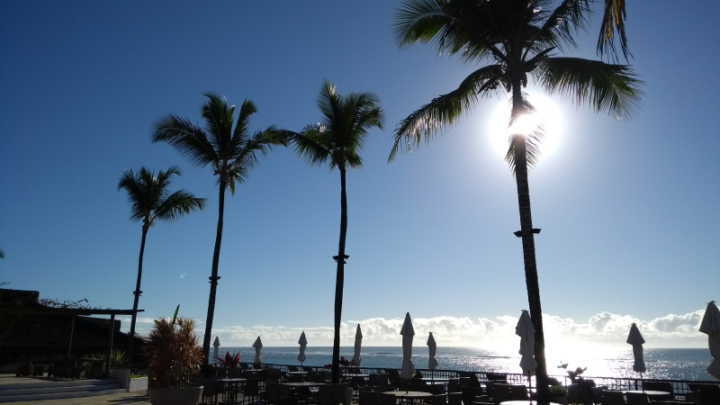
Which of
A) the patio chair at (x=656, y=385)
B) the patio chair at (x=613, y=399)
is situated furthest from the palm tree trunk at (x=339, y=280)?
the patio chair at (x=656, y=385)

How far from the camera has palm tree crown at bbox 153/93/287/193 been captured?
1802cm

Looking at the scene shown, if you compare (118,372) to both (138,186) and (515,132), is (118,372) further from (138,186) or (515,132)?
(515,132)

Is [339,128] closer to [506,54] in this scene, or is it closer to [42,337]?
[506,54]

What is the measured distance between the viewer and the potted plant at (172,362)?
10.2 meters

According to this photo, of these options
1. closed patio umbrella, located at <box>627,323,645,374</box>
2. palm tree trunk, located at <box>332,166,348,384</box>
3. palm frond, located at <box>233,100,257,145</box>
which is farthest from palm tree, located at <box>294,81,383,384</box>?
closed patio umbrella, located at <box>627,323,645,374</box>

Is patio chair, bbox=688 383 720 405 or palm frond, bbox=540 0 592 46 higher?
palm frond, bbox=540 0 592 46

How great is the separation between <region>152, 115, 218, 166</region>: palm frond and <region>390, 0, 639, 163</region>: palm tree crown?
31.0 feet

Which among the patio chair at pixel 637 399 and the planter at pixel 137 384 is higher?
the patio chair at pixel 637 399

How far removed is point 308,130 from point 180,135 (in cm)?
539

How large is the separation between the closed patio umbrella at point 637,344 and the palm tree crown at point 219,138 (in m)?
13.2

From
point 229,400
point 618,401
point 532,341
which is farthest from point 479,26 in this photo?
point 229,400

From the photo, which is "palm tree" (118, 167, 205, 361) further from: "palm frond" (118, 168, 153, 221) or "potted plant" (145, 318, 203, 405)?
"potted plant" (145, 318, 203, 405)

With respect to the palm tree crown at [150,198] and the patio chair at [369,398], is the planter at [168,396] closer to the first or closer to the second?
the patio chair at [369,398]

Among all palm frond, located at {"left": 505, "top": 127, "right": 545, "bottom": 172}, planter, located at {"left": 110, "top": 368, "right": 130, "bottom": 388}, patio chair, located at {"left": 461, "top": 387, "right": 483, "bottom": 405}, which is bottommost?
planter, located at {"left": 110, "top": 368, "right": 130, "bottom": 388}
